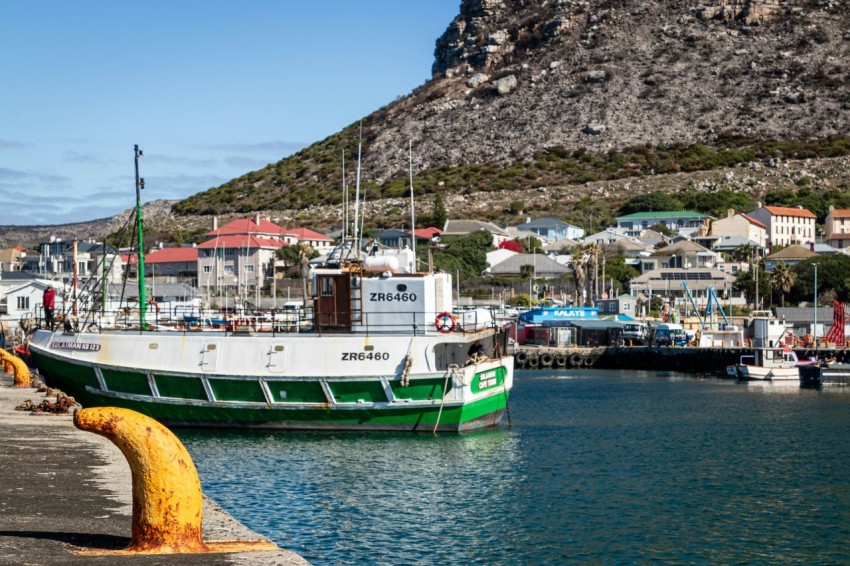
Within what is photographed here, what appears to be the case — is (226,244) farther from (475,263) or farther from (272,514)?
(272,514)

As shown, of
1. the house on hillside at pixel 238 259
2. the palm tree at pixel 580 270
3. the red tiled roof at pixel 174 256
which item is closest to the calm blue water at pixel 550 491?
the palm tree at pixel 580 270

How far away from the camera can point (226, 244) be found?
130 meters

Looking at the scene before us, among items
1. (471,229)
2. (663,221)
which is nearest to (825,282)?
(663,221)

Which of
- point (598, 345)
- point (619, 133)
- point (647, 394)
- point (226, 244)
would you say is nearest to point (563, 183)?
point (619, 133)

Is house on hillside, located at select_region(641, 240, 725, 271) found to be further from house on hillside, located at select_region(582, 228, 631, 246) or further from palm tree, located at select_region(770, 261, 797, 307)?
palm tree, located at select_region(770, 261, 797, 307)

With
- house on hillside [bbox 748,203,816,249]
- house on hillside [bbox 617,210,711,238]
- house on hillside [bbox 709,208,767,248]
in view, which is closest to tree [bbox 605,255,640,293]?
house on hillside [bbox 709,208,767,248]

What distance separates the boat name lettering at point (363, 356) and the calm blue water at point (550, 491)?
7.97 ft

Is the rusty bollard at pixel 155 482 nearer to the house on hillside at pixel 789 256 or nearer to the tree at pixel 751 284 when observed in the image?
the tree at pixel 751 284

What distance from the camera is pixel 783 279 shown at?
109m

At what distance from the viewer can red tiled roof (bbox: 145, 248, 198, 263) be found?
133250mm

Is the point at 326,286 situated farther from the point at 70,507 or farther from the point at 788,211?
the point at 788,211

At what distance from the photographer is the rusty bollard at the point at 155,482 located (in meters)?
13.8

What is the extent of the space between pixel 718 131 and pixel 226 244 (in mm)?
96419

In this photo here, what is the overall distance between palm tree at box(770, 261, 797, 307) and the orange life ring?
257 ft
